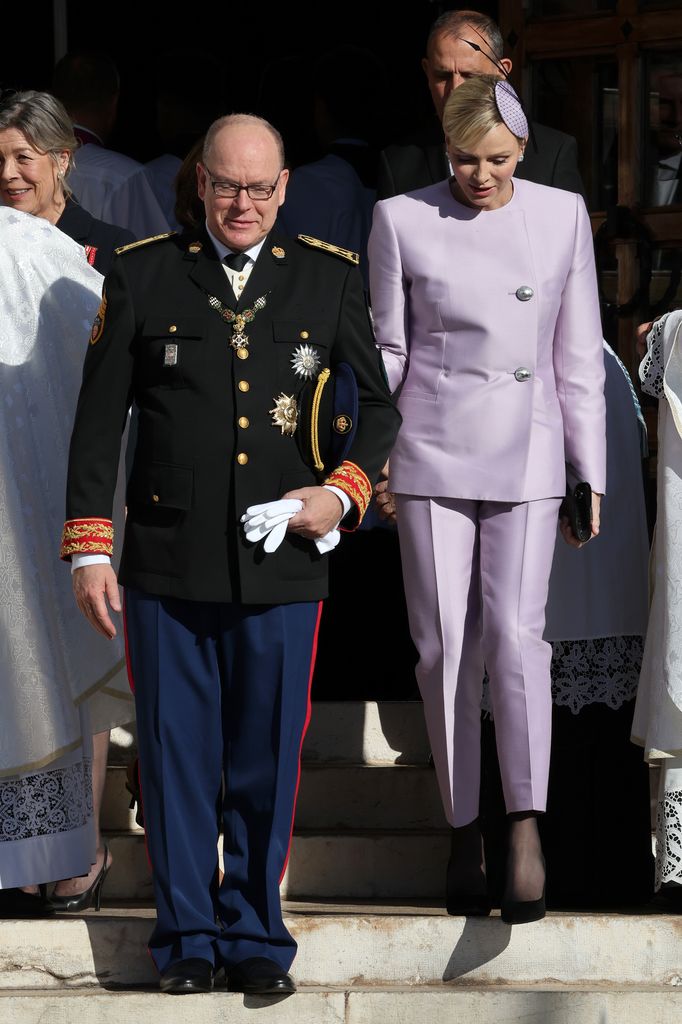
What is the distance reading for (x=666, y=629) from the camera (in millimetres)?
4203

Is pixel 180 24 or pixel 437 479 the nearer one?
pixel 437 479

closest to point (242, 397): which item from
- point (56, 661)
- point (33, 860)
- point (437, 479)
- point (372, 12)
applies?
point (437, 479)

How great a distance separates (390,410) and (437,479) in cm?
24

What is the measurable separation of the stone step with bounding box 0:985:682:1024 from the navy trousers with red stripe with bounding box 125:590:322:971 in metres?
0.14

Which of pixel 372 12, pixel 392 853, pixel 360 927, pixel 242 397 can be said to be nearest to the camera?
pixel 242 397

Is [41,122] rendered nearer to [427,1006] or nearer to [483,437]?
[483,437]

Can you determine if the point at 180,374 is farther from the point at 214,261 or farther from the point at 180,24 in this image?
the point at 180,24

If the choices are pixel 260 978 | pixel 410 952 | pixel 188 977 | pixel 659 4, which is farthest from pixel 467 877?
pixel 659 4

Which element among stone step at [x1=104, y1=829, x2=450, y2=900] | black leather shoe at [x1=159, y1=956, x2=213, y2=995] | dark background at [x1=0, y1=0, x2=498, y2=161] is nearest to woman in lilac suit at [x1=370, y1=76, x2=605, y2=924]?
stone step at [x1=104, y1=829, x2=450, y2=900]

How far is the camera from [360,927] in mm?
4094

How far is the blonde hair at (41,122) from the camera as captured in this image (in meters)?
4.41

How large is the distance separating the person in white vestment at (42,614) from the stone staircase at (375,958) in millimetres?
178

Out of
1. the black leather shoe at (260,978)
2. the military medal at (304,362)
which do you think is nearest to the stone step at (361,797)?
the black leather shoe at (260,978)

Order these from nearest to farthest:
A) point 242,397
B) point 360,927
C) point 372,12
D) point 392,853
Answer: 1. point 242,397
2. point 360,927
3. point 392,853
4. point 372,12
